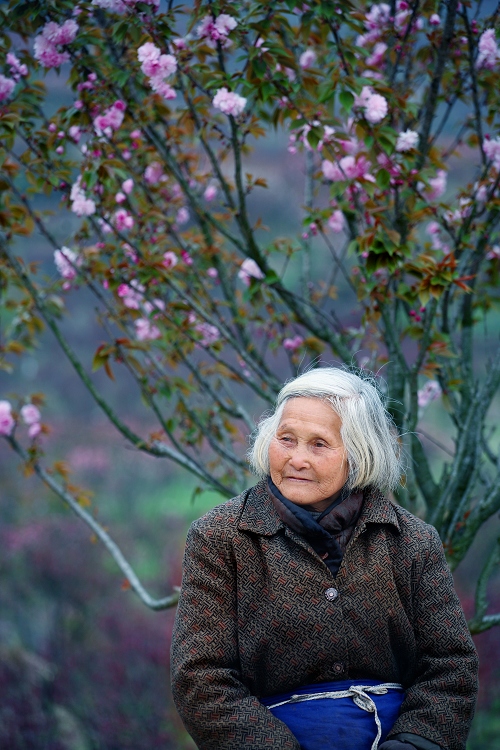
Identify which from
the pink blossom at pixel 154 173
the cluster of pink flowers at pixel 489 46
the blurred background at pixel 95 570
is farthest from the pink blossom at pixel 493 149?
the blurred background at pixel 95 570

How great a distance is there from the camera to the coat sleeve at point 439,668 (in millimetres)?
1597

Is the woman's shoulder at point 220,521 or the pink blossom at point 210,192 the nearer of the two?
the woman's shoulder at point 220,521

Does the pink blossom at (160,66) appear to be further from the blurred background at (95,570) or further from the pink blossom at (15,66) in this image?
the blurred background at (95,570)

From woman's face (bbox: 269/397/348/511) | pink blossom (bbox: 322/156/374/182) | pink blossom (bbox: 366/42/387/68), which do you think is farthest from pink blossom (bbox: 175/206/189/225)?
woman's face (bbox: 269/397/348/511)

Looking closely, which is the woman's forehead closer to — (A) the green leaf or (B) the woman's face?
(B) the woman's face

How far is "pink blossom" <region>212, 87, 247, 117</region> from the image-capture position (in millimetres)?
2328

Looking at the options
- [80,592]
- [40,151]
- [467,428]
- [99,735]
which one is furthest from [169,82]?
[80,592]

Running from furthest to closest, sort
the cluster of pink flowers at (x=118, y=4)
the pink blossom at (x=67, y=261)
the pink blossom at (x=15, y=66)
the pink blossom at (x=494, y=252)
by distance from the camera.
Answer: the pink blossom at (x=494, y=252), the pink blossom at (x=67, y=261), the pink blossom at (x=15, y=66), the cluster of pink flowers at (x=118, y=4)

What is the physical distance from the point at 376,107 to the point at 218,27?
54 centimetres

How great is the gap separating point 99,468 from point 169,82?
599 cm

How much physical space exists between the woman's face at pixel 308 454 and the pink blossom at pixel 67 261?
1.30 meters

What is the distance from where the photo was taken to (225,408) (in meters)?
2.99

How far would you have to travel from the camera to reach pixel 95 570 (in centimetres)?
692

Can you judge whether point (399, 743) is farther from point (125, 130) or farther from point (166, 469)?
point (166, 469)
